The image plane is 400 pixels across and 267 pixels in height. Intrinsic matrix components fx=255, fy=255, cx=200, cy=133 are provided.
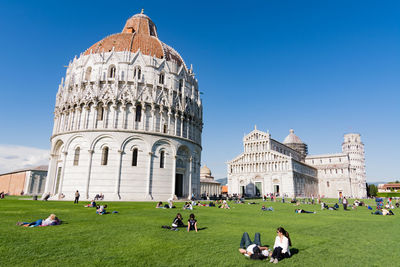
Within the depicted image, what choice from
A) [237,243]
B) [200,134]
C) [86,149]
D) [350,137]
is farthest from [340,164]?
[237,243]

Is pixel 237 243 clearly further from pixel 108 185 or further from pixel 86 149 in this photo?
pixel 86 149

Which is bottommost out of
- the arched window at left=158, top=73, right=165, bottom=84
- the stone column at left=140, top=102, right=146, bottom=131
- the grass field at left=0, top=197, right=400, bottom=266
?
the grass field at left=0, top=197, right=400, bottom=266

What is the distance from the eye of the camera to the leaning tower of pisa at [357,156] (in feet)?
318

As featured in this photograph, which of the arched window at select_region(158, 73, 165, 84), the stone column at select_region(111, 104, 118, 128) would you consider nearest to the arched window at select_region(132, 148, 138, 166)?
the stone column at select_region(111, 104, 118, 128)

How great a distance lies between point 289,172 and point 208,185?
76.3ft

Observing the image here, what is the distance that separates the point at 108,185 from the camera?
31.1 meters

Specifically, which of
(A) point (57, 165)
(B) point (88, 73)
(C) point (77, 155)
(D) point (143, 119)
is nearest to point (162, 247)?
(D) point (143, 119)

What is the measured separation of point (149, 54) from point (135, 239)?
33022 mm

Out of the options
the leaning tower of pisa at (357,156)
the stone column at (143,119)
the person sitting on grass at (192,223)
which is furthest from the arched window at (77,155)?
the leaning tower of pisa at (357,156)

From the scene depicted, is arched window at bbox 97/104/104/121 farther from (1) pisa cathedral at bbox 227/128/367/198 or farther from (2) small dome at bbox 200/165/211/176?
(1) pisa cathedral at bbox 227/128/367/198

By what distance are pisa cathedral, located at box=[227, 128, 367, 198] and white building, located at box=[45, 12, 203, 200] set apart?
4162 centimetres

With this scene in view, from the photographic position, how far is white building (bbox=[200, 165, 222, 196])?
72094 mm

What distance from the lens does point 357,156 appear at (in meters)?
104

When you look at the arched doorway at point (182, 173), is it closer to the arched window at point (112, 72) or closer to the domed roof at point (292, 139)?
the arched window at point (112, 72)
